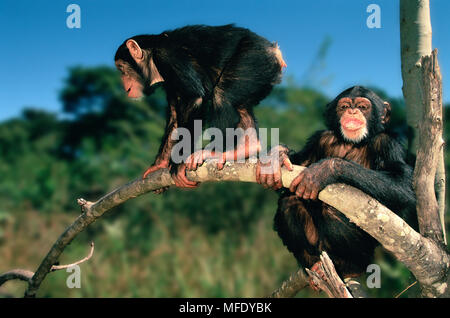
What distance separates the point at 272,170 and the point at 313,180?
275 millimetres

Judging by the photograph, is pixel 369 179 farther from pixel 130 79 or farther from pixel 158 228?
pixel 158 228

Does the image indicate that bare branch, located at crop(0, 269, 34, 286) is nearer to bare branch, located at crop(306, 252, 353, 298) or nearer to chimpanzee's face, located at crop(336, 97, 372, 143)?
bare branch, located at crop(306, 252, 353, 298)

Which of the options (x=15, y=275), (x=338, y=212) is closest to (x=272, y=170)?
(x=338, y=212)

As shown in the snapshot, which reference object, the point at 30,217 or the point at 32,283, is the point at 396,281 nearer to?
the point at 32,283

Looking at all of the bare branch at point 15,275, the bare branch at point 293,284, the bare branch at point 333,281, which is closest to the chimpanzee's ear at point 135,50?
the bare branch at point 15,275

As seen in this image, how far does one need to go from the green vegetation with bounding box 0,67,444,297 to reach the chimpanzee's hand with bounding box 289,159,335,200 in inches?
172

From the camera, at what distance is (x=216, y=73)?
361cm

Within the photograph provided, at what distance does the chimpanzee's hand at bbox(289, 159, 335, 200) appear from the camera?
2.54 meters

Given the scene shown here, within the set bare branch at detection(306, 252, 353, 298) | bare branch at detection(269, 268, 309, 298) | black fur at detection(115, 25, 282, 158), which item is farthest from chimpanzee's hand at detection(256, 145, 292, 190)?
bare branch at detection(269, 268, 309, 298)

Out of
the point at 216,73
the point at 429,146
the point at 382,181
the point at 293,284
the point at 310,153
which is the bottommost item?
the point at 293,284

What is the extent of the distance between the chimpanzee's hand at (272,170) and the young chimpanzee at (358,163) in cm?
25

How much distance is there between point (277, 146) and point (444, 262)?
1.28 meters

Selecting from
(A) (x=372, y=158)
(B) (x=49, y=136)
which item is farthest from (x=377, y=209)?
(B) (x=49, y=136)

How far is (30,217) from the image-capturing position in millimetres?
12641
